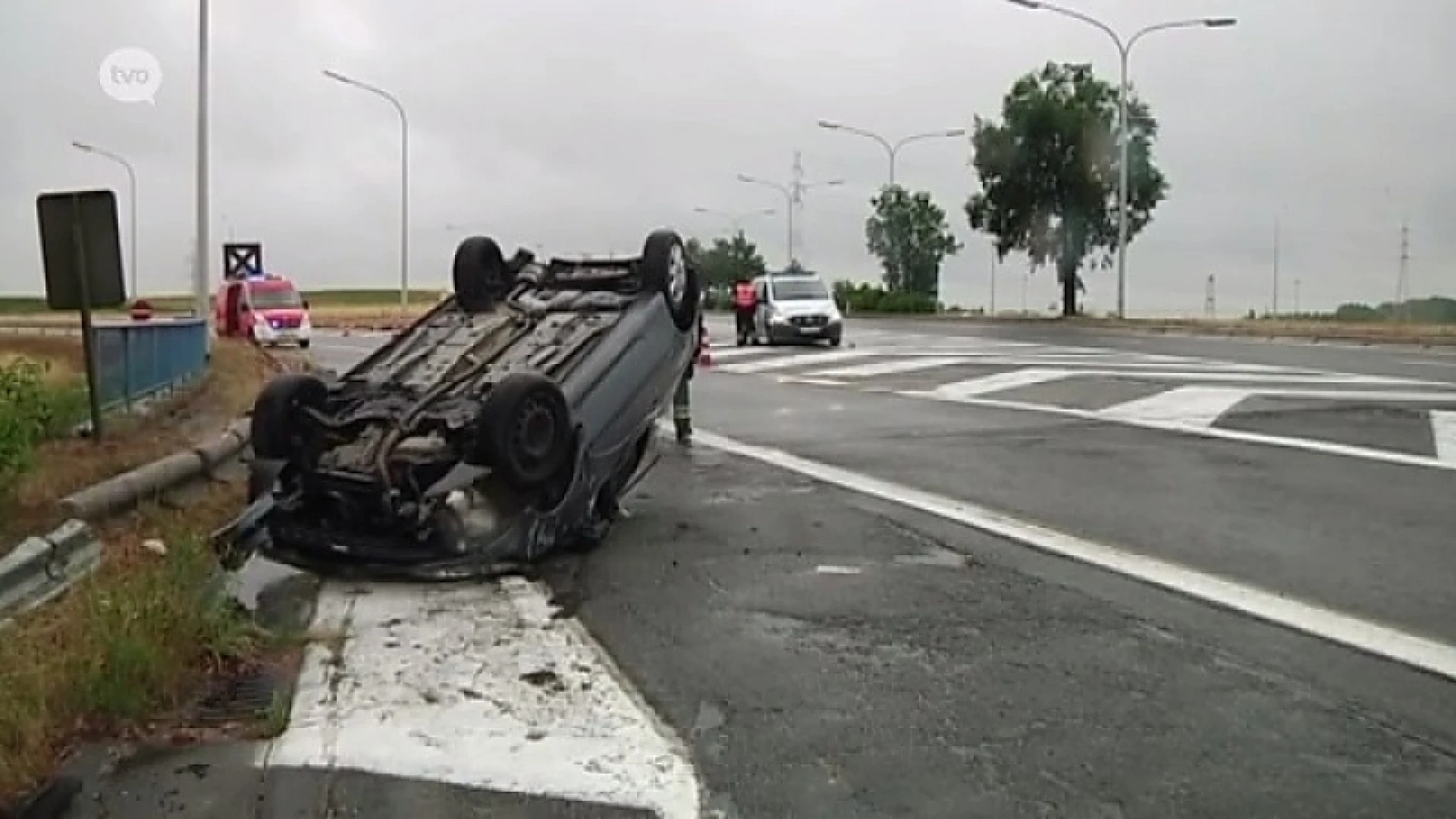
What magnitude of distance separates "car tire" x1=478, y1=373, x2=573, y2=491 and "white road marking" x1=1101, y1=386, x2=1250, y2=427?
7910 mm

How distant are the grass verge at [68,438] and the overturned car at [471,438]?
3.97ft

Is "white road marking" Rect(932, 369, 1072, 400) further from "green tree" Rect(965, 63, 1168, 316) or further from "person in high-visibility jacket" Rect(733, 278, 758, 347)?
"green tree" Rect(965, 63, 1168, 316)

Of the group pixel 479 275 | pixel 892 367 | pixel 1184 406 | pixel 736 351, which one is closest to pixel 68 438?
pixel 479 275

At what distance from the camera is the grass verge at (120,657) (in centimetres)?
495

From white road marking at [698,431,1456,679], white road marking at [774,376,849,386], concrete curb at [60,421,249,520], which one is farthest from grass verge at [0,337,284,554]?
white road marking at [774,376,849,386]

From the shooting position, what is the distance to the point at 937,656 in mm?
6016

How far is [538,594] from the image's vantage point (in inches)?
289

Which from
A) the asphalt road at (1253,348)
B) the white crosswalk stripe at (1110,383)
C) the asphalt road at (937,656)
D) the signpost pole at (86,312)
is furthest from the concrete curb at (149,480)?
the asphalt road at (1253,348)

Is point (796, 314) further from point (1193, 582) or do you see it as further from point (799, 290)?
point (1193, 582)

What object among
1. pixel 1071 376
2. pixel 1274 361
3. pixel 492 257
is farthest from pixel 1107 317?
pixel 492 257

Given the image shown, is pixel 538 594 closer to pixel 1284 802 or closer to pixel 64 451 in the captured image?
pixel 1284 802

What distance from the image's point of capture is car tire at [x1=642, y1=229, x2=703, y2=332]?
9.46 m

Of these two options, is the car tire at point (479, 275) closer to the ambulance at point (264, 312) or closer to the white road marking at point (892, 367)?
the white road marking at point (892, 367)

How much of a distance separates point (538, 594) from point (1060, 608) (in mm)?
2331
